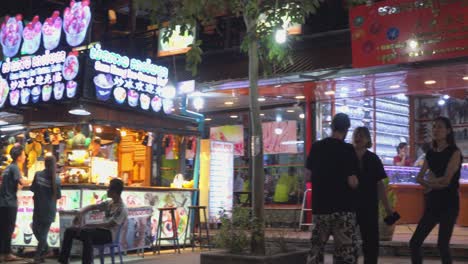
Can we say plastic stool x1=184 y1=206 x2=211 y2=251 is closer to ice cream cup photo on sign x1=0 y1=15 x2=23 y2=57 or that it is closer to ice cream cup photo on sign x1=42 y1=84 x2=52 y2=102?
ice cream cup photo on sign x1=42 y1=84 x2=52 y2=102

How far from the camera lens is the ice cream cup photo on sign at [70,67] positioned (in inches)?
455

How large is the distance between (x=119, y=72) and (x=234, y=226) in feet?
18.0

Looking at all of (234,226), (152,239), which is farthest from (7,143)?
(234,226)

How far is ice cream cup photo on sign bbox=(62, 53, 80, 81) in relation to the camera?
37.9ft

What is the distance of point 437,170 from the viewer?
6.28 meters

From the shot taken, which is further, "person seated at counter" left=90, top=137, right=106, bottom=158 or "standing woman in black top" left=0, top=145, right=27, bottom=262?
"person seated at counter" left=90, top=137, right=106, bottom=158

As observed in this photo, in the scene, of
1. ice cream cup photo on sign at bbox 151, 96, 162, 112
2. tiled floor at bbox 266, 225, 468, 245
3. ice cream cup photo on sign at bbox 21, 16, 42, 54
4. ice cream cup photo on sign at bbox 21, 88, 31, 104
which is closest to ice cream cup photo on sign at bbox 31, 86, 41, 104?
ice cream cup photo on sign at bbox 21, 88, 31, 104

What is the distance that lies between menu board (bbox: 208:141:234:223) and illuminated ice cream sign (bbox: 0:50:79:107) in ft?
14.1

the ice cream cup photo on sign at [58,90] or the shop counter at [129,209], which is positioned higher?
the ice cream cup photo on sign at [58,90]

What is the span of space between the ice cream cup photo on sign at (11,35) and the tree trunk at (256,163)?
8035 mm

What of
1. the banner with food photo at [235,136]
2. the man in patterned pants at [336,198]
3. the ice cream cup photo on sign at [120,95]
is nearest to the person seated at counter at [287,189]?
the banner with food photo at [235,136]

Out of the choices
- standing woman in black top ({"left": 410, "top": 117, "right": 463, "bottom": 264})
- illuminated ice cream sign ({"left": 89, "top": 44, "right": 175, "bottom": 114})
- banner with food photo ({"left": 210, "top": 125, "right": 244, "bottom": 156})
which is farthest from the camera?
banner with food photo ({"left": 210, "top": 125, "right": 244, "bottom": 156})

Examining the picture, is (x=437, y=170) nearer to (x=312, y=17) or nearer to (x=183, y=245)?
(x=183, y=245)

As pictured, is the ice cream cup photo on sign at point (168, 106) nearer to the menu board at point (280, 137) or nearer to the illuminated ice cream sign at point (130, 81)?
the illuminated ice cream sign at point (130, 81)
